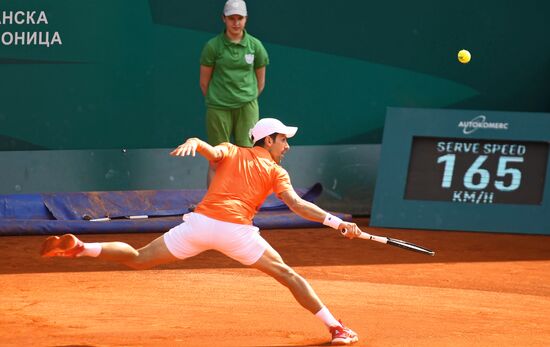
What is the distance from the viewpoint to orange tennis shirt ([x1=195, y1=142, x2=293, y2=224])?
7672 mm

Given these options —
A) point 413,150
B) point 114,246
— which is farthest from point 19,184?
point 114,246

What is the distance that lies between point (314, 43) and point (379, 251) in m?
2.98

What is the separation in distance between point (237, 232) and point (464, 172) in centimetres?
585

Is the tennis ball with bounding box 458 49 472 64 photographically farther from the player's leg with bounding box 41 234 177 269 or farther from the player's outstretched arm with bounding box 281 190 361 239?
the player's leg with bounding box 41 234 177 269

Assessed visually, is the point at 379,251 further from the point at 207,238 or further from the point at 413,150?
the point at 207,238

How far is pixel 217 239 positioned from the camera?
7.61 meters

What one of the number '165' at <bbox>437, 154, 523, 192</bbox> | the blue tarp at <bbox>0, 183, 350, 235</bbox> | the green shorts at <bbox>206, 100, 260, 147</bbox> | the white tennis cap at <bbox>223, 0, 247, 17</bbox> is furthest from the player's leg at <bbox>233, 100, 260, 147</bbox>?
the number '165' at <bbox>437, 154, 523, 192</bbox>

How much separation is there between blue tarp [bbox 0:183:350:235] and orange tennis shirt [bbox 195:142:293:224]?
168 inches

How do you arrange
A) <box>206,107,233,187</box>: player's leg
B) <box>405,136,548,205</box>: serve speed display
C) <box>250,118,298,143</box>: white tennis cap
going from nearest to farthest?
<box>250,118,298,143</box>: white tennis cap, <box>206,107,233,187</box>: player's leg, <box>405,136,548,205</box>: serve speed display

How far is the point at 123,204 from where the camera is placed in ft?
41.4

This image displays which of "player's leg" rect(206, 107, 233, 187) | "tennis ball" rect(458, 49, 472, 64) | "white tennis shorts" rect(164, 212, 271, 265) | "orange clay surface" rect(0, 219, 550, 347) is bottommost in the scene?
"orange clay surface" rect(0, 219, 550, 347)

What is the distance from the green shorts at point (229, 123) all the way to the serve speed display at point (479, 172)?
6.53ft

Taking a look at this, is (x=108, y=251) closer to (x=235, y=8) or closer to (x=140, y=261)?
(x=140, y=261)

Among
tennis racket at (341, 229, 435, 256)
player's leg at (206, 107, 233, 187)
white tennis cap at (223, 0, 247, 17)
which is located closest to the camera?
tennis racket at (341, 229, 435, 256)
